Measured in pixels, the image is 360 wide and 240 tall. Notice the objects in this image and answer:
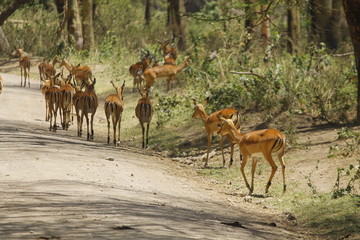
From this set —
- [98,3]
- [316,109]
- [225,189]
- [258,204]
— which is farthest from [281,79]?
[98,3]

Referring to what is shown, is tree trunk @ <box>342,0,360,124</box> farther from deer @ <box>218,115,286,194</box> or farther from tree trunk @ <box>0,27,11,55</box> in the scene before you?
tree trunk @ <box>0,27,11,55</box>

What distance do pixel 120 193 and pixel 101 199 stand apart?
88 centimetres

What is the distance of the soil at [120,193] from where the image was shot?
24.6 feet

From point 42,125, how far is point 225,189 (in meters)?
7.36

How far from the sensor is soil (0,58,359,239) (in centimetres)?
749

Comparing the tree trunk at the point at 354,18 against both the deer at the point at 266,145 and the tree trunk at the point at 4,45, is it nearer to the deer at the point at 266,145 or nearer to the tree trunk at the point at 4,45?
the deer at the point at 266,145

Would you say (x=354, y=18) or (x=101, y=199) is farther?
(x=354, y=18)

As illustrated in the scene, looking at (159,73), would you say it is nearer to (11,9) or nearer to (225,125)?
(11,9)

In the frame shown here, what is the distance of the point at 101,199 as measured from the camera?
29.7 ft

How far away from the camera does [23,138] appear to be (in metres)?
14.4

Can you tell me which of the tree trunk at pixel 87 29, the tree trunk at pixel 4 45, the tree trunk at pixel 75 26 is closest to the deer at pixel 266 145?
the tree trunk at pixel 75 26

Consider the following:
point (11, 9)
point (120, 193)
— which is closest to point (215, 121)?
point (120, 193)

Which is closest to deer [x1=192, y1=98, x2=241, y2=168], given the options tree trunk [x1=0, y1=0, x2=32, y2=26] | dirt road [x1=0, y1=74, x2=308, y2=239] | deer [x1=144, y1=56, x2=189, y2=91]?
dirt road [x1=0, y1=74, x2=308, y2=239]

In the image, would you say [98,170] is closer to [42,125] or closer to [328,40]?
[42,125]
